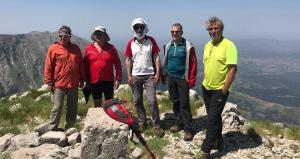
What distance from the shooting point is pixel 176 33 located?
9.72 m

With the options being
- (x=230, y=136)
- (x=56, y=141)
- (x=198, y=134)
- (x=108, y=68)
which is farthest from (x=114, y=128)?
(x=230, y=136)

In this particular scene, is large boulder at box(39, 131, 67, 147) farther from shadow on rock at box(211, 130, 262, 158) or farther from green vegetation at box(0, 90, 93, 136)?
shadow on rock at box(211, 130, 262, 158)

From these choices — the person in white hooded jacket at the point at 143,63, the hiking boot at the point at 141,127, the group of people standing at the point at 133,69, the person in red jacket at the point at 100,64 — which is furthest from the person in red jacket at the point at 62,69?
the hiking boot at the point at 141,127

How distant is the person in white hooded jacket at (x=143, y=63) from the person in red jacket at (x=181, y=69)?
366 mm

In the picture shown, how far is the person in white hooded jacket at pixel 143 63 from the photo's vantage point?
32.3 feet

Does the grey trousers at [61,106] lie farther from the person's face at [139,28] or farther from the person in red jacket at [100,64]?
the person's face at [139,28]

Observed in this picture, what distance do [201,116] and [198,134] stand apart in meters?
1.65

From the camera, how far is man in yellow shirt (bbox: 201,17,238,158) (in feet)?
27.8

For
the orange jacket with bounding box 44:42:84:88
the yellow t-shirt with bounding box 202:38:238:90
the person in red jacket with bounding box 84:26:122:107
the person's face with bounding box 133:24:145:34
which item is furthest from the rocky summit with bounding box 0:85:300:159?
the person's face with bounding box 133:24:145:34

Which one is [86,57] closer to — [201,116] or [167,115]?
[167,115]

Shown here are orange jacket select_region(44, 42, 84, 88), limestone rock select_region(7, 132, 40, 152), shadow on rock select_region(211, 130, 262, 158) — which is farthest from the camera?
orange jacket select_region(44, 42, 84, 88)

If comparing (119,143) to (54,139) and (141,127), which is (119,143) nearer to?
(54,139)

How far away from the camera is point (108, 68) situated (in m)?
10.1

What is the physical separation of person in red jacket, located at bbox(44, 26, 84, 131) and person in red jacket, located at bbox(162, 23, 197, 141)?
2453 millimetres
